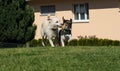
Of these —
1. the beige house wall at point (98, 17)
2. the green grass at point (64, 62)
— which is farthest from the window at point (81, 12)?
the green grass at point (64, 62)

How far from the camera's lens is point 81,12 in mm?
33031

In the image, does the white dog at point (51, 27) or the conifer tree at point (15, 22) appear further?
the conifer tree at point (15, 22)

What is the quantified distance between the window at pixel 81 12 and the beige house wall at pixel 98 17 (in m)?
0.27

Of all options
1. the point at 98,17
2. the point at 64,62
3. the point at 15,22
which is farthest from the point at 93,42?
the point at 64,62

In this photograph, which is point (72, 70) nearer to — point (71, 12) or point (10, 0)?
point (10, 0)

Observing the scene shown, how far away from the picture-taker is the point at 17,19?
2758cm

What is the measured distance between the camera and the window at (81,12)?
3281cm

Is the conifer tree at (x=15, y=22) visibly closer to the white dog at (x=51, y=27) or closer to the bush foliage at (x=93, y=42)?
the white dog at (x=51, y=27)

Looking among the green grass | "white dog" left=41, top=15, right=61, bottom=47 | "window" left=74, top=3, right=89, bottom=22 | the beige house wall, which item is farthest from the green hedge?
the green grass

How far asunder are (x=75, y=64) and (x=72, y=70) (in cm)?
102

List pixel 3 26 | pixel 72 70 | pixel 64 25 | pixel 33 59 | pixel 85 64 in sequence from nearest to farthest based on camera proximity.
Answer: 1. pixel 72 70
2. pixel 85 64
3. pixel 33 59
4. pixel 64 25
5. pixel 3 26

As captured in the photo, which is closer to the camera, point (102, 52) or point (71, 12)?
point (102, 52)

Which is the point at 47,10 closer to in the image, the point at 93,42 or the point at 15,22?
the point at 93,42

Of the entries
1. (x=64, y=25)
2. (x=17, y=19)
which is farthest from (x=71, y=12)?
(x=64, y=25)
